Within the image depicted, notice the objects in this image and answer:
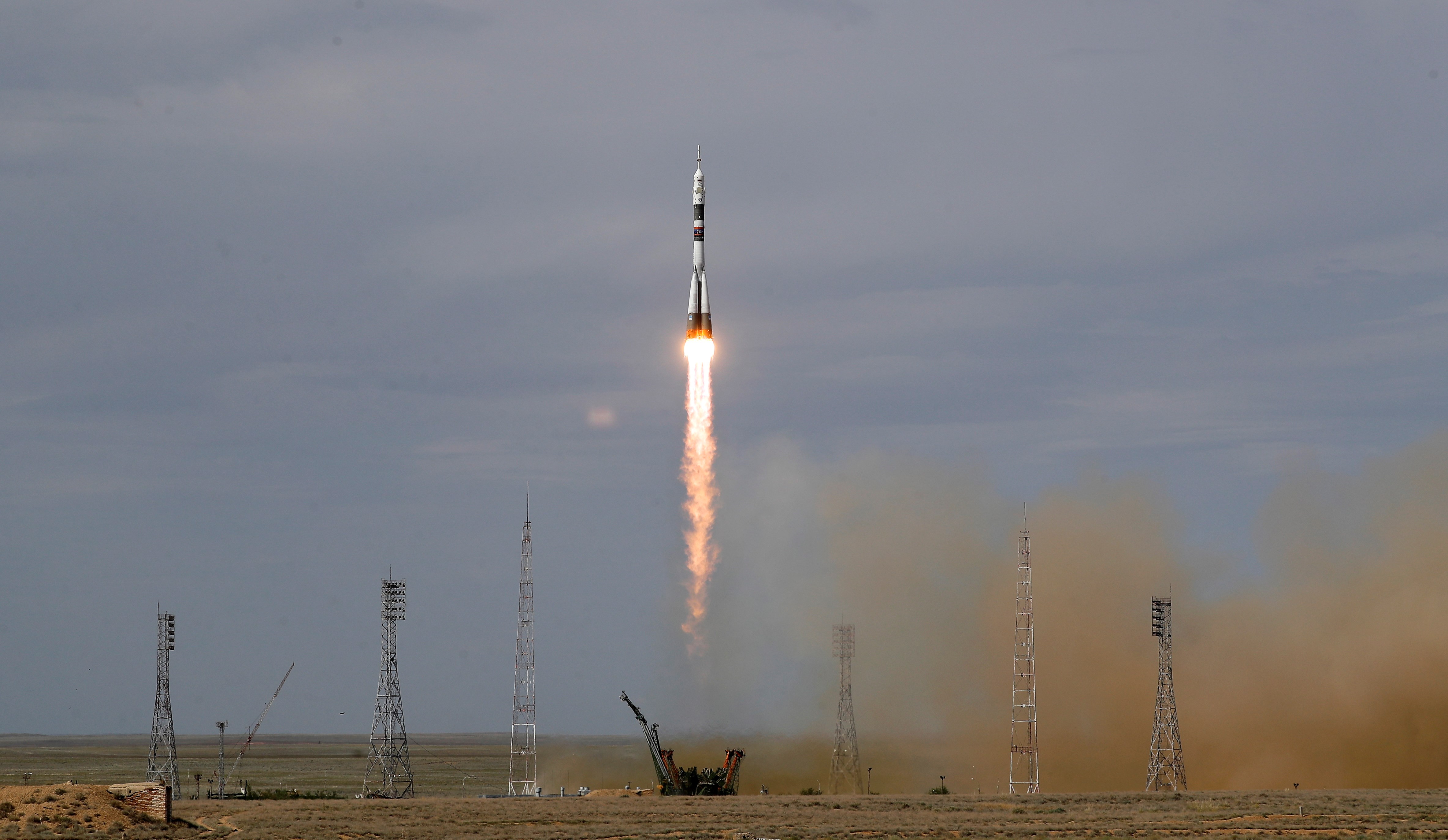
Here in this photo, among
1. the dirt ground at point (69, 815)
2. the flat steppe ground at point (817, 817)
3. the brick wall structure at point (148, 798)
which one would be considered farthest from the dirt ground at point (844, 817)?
the dirt ground at point (69, 815)

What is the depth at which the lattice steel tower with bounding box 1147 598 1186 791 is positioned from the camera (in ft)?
341

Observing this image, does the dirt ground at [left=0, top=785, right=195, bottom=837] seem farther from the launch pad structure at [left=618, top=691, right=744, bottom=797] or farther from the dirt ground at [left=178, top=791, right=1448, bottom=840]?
the launch pad structure at [left=618, top=691, right=744, bottom=797]

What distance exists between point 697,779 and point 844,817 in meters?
18.0

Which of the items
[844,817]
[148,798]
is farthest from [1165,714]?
[148,798]

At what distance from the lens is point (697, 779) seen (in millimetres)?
103375

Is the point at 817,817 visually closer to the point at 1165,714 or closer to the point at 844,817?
the point at 844,817

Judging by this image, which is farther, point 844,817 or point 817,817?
point 844,817

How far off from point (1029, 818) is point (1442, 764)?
2002 inches

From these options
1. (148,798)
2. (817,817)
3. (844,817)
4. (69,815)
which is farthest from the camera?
(844,817)

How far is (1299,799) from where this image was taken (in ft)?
314

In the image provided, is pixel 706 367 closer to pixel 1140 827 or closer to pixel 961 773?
pixel 1140 827

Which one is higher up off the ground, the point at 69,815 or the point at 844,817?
the point at 69,815

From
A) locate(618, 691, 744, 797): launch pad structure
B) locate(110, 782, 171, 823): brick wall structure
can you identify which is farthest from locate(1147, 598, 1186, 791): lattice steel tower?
locate(110, 782, 171, 823): brick wall structure

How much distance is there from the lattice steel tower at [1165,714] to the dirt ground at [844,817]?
10.9ft
